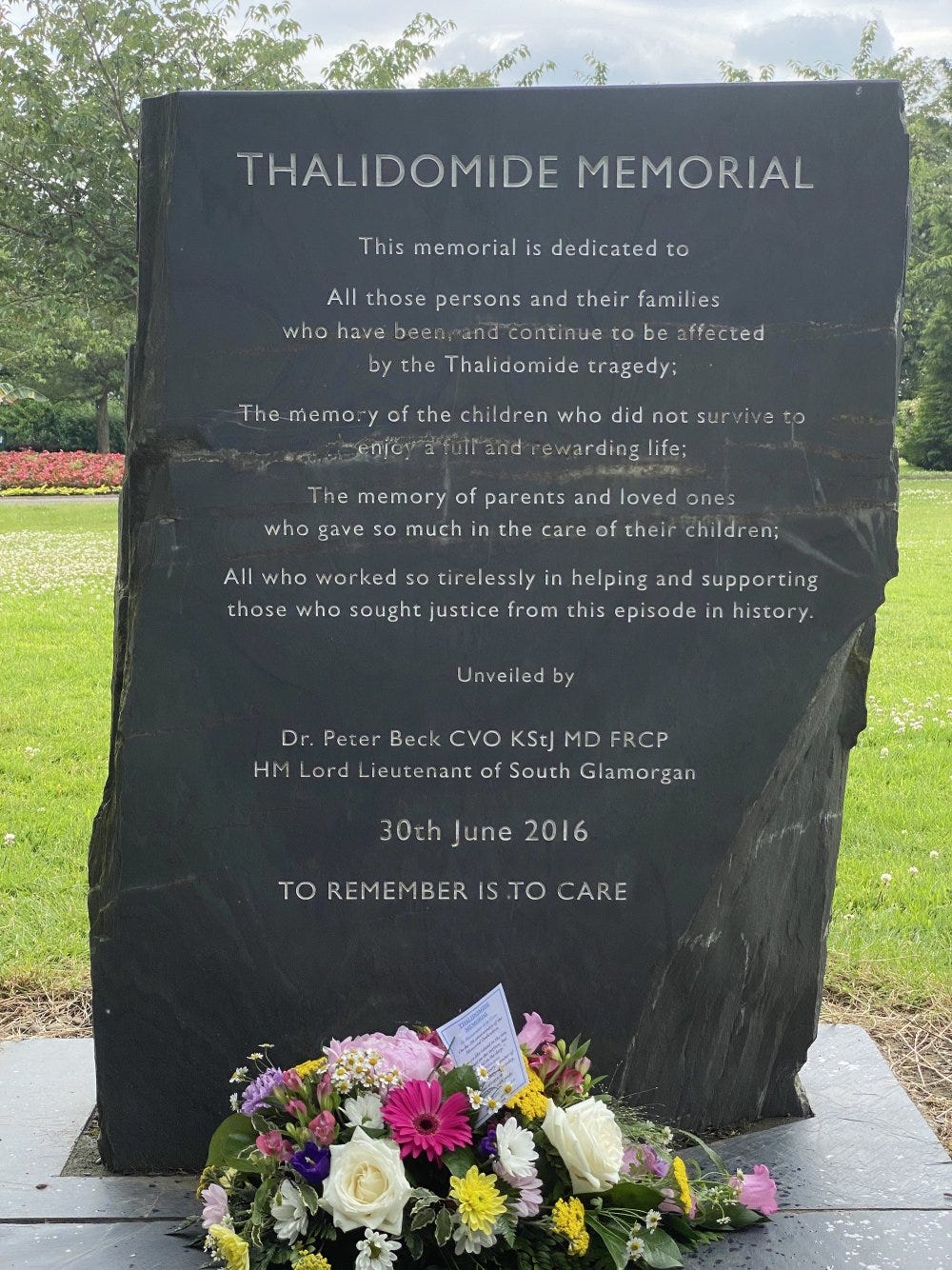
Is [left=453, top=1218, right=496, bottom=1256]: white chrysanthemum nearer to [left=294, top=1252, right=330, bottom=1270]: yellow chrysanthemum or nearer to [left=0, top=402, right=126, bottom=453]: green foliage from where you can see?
[left=294, top=1252, right=330, bottom=1270]: yellow chrysanthemum

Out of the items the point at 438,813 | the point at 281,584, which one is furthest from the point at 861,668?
the point at 281,584

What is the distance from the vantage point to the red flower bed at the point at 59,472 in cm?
2895

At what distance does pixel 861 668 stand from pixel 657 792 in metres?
0.62

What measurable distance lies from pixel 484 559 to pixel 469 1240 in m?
1.52

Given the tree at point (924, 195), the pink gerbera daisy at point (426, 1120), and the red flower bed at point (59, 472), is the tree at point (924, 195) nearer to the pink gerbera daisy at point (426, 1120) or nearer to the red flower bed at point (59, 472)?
the red flower bed at point (59, 472)

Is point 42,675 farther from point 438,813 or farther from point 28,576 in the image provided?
point 438,813

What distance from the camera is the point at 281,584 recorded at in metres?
3.11

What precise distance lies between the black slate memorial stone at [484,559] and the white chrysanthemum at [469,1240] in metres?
0.78

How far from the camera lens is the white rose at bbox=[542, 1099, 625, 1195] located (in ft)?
8.45

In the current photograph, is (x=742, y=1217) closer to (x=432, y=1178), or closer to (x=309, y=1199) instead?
(x=432, y=1178)

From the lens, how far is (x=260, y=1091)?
2750 mm

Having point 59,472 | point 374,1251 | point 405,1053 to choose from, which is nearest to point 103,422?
point 59,472

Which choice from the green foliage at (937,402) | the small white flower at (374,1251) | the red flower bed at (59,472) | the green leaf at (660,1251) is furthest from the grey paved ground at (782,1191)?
the green foliage at (937,402)

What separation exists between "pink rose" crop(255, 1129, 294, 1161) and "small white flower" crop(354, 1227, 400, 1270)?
24 centimetres
